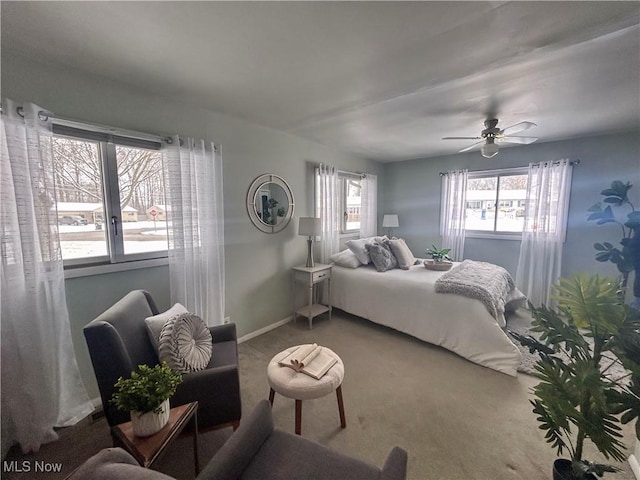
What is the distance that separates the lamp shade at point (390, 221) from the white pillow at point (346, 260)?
1436mm

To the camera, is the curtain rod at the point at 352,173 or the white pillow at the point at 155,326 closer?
the white pillow at the point at 155,326

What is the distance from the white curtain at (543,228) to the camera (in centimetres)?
351

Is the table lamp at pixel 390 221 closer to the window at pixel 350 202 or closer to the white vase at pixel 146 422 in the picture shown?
the window at pixel 350 202

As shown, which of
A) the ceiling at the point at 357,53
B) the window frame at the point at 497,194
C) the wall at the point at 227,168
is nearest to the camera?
the ceiling at the point at 357,53

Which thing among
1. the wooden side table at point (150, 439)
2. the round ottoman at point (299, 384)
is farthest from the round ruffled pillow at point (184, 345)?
the round ottoman at point (299, 384)

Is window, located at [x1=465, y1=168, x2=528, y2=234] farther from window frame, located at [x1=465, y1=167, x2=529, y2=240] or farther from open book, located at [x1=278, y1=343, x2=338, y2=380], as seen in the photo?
open book, located at [x1=278, y1=343, x2=338, y2=380]

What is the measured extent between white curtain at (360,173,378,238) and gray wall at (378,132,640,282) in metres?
0.52

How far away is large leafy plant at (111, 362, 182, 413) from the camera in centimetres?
109

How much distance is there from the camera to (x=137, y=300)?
1.79 meters

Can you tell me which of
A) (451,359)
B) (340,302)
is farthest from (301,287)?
(451,359)

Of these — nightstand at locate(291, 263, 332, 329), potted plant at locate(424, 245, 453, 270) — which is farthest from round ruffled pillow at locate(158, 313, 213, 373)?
potted plant at locate(424, 245, 453, 270)

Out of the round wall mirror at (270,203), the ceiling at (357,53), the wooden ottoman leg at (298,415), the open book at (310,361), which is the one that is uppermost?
the ceiling at (357,53)

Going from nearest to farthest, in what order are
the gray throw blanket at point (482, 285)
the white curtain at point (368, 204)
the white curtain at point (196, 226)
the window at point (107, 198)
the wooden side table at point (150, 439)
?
the wooden side table at point (150, 439)
the window at point (107, 198)
the white curtain at point (196, 226)
the gray throw blanket at point (482, 285)
the white curtain at point (368, 204)

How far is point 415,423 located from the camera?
180cm
